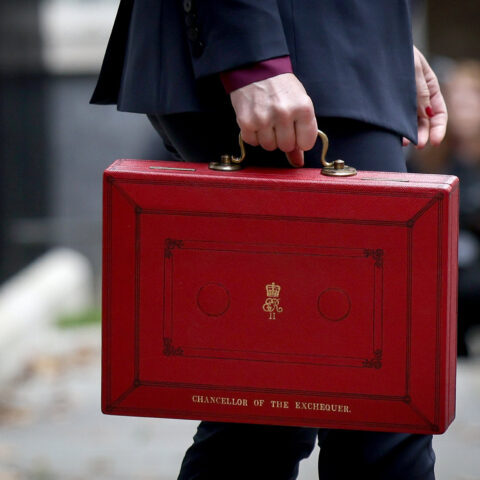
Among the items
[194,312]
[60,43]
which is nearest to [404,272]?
[194,312]

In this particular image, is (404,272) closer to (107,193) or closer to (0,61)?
(107,193)

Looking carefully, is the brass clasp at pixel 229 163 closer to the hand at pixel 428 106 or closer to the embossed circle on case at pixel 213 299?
the embossed circle on case at pixel 213 299

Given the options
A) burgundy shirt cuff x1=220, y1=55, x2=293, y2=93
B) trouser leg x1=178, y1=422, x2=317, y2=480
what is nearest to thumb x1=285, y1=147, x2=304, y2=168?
burgundy shirt cuff x1=220, y1=55, x2=293, y2=93

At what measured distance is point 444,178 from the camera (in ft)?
6.13

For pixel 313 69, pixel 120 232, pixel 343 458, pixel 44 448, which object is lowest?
pixel 44 448

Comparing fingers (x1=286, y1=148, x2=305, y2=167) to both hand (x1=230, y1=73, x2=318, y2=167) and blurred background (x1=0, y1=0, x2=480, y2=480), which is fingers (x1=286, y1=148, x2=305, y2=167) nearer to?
hand (x1=230, y1=73, x2=318, y2=167)

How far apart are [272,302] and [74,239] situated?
23.5ft

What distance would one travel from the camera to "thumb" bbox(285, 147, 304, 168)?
1.90 meters

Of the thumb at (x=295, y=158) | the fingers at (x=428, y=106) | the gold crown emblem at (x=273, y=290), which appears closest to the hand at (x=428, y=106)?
the fingers at (x=428, y=106)

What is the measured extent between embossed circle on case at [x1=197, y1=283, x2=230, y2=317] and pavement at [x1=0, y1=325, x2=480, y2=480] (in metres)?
1.61

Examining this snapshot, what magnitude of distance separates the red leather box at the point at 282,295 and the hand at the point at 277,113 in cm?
6

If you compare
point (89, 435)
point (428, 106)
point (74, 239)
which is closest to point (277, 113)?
point (428, 106)

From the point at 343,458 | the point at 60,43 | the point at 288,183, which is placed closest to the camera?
the point at 288,183

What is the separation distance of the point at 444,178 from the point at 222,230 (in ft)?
1.20
